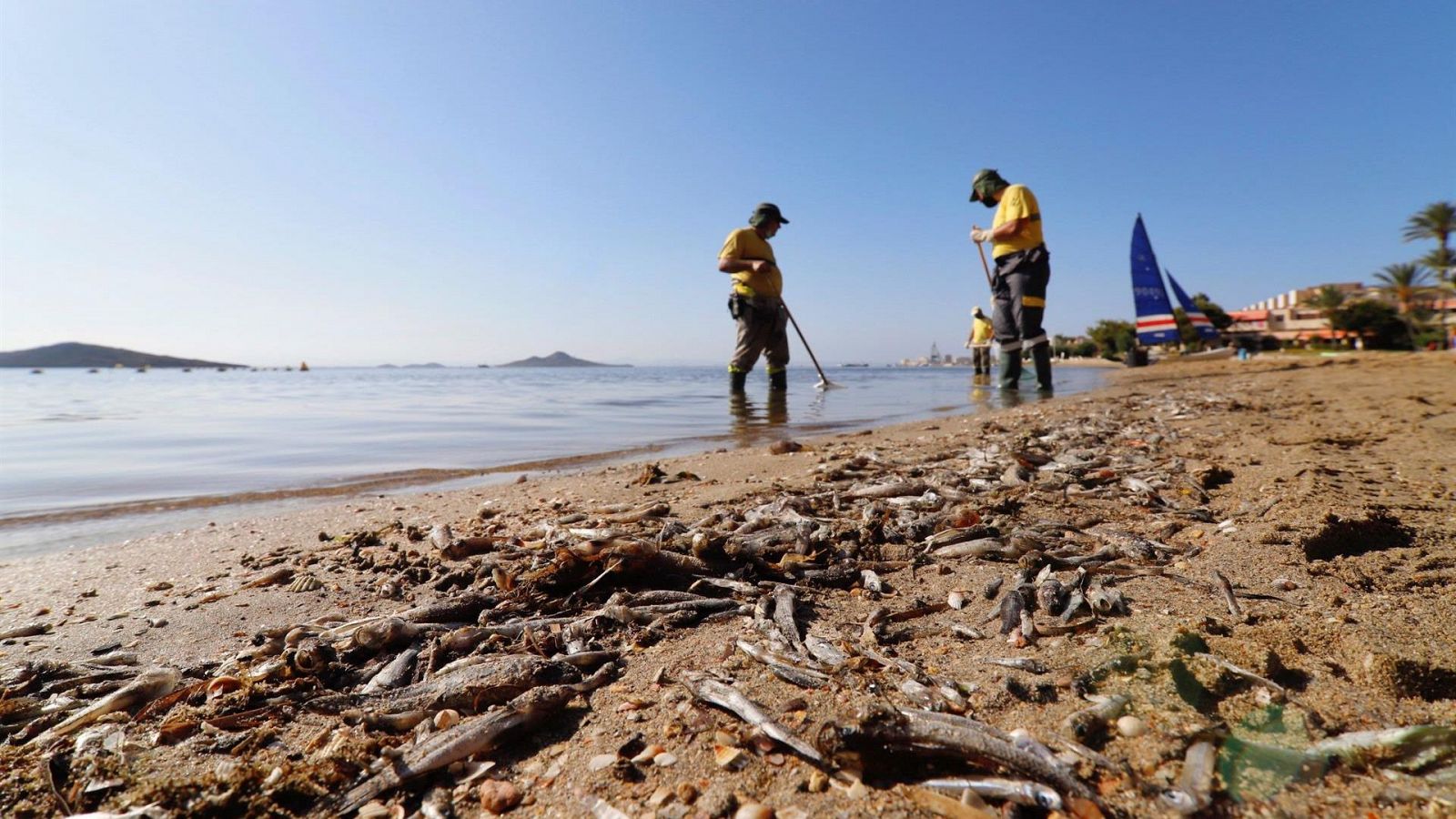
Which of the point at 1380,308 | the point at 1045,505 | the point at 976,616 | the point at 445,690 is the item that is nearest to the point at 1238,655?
the point at 976,616

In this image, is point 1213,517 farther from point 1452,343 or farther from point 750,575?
point 1452,343

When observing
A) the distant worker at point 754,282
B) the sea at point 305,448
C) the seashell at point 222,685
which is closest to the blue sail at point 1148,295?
the sea at point 305,448

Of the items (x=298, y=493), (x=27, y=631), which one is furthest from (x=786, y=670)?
(x=298, y=493)

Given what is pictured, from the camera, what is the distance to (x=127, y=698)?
4.69ft

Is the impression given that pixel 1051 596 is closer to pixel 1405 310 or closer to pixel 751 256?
pixel 751 256

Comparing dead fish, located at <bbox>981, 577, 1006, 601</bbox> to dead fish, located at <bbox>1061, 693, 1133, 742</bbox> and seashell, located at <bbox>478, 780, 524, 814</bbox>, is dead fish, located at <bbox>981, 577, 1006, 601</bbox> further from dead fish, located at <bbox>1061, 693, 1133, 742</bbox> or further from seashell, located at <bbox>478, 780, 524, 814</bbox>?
seashell, located at <bbox>478, 780, 524, 814</bbox>

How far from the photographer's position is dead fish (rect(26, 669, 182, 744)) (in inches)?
52.4

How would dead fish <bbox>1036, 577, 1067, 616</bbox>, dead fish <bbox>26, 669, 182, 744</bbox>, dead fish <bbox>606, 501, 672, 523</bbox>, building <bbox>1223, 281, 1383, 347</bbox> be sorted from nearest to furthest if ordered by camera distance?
dead fish <bbox>26, 669, 182, 744</bbox>
dead fish <bbox>1036, 577, 1067, 616</bbox>
dead fish <bbox>606, 501, 672, 523</bbox>
building <bbox>1223, 281, 1383, 347</bbox>

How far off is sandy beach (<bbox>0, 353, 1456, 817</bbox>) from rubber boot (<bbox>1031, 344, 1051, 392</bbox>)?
673 cm

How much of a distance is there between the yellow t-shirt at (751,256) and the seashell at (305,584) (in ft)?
27.6

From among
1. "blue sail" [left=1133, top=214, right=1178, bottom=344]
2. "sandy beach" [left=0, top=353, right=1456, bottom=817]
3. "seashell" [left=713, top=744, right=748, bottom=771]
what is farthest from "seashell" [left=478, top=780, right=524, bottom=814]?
"blue sail" [left=1133, top=214, right=1178, bottom=344]

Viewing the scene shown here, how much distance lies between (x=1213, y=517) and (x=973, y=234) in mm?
8150

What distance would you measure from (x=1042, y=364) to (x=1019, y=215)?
2613 millimetres

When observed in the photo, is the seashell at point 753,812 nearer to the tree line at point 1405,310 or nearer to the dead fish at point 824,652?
the dead fish at point 824,652
